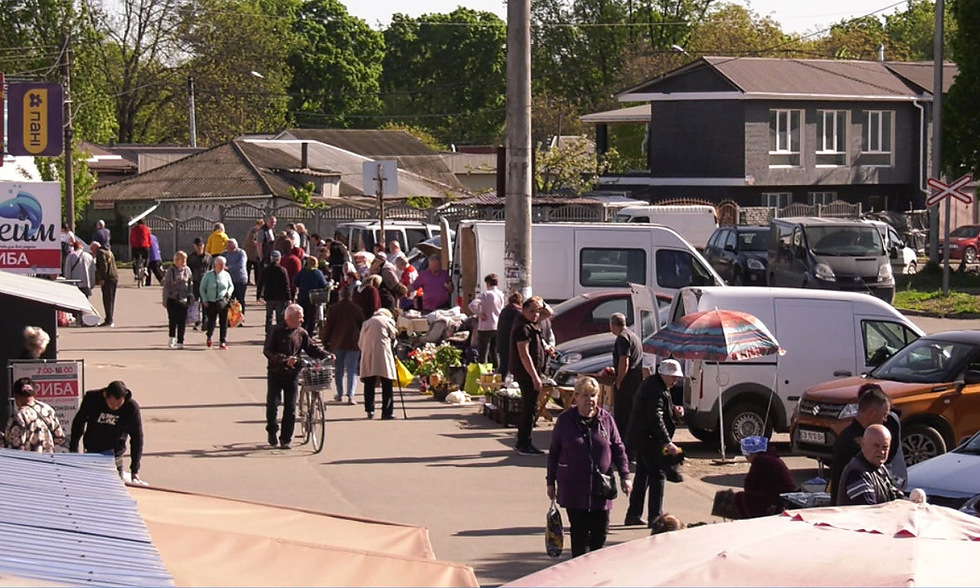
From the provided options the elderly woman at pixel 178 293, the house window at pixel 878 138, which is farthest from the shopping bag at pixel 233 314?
the house window at pixel 878 138

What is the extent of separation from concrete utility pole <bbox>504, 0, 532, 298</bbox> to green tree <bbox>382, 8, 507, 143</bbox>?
80389mm

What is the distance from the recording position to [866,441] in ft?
30.4

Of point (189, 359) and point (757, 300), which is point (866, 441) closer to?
point (757, 300)

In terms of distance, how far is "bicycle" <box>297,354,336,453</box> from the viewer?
15932 millimetres

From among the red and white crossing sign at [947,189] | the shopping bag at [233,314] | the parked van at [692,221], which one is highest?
the red and white crossing sign at [947,189]

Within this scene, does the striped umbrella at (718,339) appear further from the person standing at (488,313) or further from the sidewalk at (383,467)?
the person standing at (488,313)

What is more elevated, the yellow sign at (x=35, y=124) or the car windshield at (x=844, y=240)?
the yellow sign at (x=35, y=124)

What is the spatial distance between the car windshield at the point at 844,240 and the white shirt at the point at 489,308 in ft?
A: 46.2

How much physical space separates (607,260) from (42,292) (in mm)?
11525

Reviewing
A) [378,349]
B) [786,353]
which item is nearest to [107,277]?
[378,349]

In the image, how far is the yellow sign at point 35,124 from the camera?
2448 centimetres

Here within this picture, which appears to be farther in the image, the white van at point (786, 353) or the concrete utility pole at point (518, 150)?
the concrete utility pole at point (518, 150)

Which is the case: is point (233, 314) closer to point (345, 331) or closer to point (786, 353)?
point (345, 331)

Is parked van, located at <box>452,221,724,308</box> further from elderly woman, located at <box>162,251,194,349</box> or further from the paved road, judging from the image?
elderly woman, located at <box>162,251,194,349</box>
